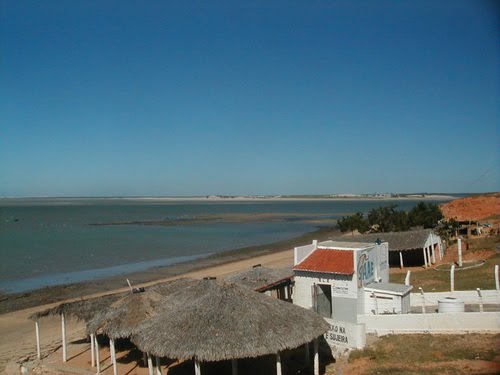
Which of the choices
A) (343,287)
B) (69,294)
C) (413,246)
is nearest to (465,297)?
(343,287)

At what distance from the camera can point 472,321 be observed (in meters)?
13.6

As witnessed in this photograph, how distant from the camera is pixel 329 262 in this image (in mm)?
15719

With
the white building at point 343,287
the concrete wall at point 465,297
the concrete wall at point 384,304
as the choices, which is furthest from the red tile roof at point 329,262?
the concrete wall at point 465,297

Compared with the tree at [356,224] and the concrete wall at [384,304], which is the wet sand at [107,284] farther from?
the concrete wall at [384,304]

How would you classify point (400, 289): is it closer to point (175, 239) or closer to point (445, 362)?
point (445, 362)

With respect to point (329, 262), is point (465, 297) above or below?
below

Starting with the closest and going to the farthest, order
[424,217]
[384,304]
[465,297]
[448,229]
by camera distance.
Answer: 1. [384,304]
2. [465,297]
3. [448,229]
4. [424,217]

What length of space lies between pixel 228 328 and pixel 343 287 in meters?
5.14

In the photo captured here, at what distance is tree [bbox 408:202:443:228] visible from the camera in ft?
128

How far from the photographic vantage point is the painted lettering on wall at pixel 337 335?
13.6 m

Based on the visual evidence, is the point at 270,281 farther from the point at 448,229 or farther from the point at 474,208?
the point at 474,208

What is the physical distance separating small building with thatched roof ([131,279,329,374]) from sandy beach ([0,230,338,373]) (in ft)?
21.5

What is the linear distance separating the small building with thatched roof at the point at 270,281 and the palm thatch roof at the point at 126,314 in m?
4.05

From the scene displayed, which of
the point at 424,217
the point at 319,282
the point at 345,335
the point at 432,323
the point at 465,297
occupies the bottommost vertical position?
the point at 345,335
